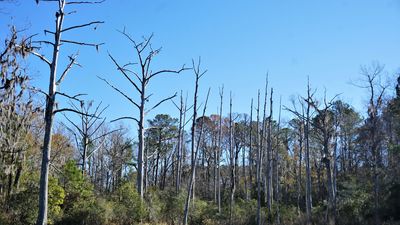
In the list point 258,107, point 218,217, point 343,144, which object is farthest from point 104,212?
point 343,144

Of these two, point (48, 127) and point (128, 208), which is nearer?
point (48, 127)

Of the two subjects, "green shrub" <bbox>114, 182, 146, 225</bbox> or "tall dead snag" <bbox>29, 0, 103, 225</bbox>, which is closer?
"tall dead snag" <bbox>29, 0, 103, 225</bbox>

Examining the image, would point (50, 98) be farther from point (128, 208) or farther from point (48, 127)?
point (128, 208)

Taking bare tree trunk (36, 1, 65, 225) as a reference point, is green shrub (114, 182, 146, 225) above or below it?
below

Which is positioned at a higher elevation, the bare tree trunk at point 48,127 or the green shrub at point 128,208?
the bare tree trunk at point 48,127

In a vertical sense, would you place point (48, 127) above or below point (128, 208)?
above

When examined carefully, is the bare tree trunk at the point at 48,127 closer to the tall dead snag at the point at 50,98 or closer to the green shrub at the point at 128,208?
the tall dead snag at the point at 50,98

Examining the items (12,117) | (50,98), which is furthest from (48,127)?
(12,117)

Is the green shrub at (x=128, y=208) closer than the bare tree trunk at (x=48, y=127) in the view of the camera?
No

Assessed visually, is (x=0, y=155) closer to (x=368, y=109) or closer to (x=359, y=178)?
(x=368, y=109)

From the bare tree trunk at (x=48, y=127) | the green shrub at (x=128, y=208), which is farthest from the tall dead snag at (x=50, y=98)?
the green shrub at (x=128, y=208)

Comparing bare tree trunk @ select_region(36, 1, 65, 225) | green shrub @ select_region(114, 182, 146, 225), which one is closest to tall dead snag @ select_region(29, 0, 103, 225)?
bare tree trunk @ select_region(36, 1, 65, 225)

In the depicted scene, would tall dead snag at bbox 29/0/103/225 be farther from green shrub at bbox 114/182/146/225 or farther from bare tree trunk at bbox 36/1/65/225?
green shrub at bbox 114/182/146/225

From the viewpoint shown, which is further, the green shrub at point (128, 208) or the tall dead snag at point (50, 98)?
the green shrub at point (128, 208)
